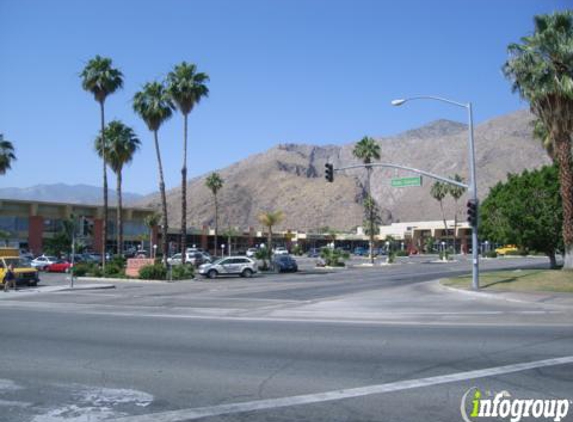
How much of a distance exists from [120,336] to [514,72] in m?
23.8

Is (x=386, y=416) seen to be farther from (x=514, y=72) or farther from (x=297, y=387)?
(x=514, y=72)

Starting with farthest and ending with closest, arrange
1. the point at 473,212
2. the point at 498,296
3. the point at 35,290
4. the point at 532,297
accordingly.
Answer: the point at 35,290 < the point at 473,212 < the point at 498,296 < the point at 532,297

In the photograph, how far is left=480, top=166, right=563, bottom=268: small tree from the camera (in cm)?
3653

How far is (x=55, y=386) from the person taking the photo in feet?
28.7

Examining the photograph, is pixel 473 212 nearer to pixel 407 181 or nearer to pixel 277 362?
pixel 407 181

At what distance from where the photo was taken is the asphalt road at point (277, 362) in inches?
295

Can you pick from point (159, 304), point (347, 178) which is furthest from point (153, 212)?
point (347, 178)

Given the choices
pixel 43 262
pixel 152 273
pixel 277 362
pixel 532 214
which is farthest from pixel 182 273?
pixel 277 362

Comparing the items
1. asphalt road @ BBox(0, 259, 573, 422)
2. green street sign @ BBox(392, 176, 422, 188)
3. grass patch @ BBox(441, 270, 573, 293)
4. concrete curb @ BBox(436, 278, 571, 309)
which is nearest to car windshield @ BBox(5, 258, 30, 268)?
asphalt road @ BBox(0, 259, 573, 422)

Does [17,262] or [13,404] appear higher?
[17,262]

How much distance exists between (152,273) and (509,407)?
115 feet

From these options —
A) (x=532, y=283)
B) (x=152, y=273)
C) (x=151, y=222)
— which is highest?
(x=151, y=222)

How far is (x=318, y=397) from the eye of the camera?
7.88 m

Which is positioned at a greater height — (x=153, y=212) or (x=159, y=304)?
(x=153, y=212)
